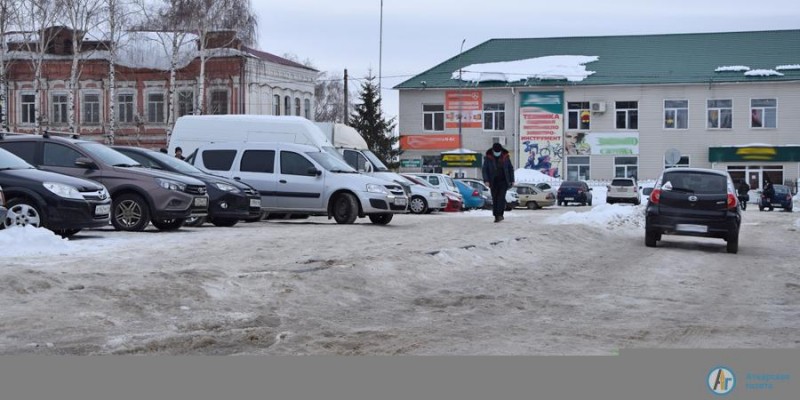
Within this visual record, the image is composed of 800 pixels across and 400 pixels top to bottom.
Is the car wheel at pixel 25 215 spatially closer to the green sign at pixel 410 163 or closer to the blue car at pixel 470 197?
the blue car at pixel 470 197

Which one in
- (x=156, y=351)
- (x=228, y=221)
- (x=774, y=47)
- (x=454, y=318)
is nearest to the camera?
(x=156, y=351)

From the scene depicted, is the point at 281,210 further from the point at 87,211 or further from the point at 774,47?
the point at 774,47

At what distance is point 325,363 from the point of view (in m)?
7.01

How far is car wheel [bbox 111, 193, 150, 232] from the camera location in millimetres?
17880

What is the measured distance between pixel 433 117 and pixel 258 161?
46317 millimetres

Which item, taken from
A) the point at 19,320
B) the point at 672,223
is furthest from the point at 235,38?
the point at 19,320

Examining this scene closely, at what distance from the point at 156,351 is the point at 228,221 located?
43.5 feet

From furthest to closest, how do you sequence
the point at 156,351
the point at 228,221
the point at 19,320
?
the point at 228,221 → the point at 19,320 → the point at 156,351

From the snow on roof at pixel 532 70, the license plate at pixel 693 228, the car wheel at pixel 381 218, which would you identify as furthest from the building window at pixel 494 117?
the license plate at pixel 693 228

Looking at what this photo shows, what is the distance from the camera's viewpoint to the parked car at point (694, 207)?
18.5 m

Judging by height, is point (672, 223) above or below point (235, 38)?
below

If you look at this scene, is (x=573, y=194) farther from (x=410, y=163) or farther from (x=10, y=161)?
(x=10, y=161)

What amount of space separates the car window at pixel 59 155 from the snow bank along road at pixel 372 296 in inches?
74.3

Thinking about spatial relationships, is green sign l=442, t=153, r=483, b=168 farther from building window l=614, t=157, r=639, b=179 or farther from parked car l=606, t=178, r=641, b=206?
parked car l=606, t=178, r=641, b=206
